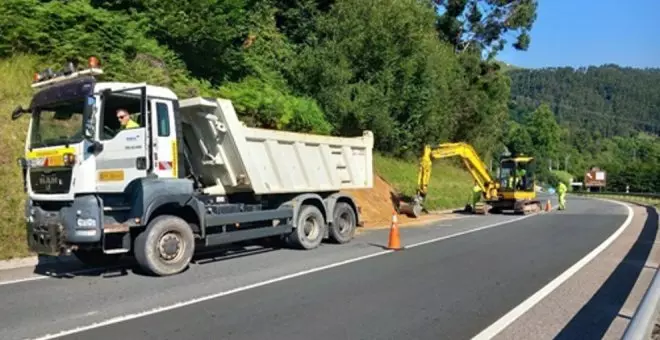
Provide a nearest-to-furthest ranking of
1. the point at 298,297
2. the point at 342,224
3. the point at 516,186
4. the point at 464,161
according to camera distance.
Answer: the point at 298,297
the point at 342,224
the point at 464,161
the point at 516,186

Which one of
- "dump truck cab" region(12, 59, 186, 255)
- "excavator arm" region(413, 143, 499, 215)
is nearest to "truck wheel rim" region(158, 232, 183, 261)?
"dump truck cab" region(12, 59, 186, 255)

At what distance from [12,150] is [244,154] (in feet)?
20.1

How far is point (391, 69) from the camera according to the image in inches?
1082

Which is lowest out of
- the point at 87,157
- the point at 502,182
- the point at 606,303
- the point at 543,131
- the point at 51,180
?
the point at 606,303

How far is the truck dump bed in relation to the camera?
456 inches

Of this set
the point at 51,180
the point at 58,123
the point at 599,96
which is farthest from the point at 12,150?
the point at 599,96

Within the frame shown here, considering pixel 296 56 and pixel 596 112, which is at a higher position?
pixel 596 112

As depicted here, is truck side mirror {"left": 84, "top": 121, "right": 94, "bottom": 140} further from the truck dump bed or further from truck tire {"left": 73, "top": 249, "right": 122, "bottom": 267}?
truck tire {"left": 73, "top": 249, "right": 122, "bottom": 267}

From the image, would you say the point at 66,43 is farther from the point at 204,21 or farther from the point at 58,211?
the point at 58,211

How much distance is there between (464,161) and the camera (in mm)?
27875

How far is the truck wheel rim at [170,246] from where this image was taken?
991 cm

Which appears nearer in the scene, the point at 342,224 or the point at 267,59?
the point at 342,224

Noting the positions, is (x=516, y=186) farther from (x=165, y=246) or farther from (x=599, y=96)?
(x=599, y=96)

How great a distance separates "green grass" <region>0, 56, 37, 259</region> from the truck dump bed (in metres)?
3.77
